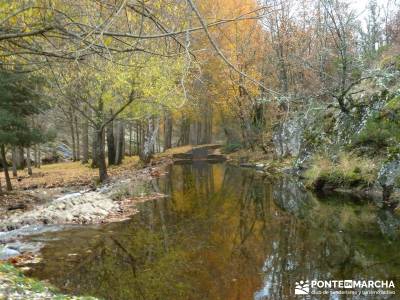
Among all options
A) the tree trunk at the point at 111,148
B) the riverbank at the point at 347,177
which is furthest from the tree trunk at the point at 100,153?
the riverbank at the point at 347,177

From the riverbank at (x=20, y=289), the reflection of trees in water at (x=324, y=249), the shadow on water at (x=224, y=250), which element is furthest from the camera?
the reflection of trees in water at (x=324, y=249)

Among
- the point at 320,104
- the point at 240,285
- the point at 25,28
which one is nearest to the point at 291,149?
the point at 320,104

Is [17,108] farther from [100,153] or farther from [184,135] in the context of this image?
[184,135]

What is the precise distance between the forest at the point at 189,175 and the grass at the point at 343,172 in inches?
2.4

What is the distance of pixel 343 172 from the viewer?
17609mm

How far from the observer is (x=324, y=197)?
53.6 feet

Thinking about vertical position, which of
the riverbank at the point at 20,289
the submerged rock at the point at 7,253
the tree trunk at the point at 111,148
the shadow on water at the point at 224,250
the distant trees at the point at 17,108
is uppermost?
the distant trees at the point at 17,108

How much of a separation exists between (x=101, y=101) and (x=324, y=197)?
11614 millimetres

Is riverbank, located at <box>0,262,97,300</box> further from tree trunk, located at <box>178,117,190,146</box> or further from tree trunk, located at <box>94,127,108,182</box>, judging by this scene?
tree trunk, located at <box>178,117,190,146</box>

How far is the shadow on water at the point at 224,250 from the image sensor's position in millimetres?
7684

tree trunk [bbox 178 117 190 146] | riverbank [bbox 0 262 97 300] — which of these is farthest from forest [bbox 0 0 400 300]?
tree trunk [bbox 178 117 190 146]

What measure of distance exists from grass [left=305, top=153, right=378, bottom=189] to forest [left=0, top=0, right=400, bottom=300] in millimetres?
62

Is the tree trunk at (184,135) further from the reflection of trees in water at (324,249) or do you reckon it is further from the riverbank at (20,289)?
the riverbank at (20,289)

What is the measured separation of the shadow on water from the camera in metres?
7.68
